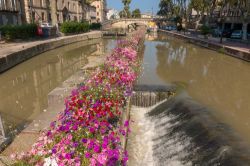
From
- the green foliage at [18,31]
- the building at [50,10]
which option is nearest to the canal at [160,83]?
the green foliage at [18,31]

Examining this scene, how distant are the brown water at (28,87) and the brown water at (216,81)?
677 centimetres

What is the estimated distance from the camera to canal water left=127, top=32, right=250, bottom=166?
7516 mm

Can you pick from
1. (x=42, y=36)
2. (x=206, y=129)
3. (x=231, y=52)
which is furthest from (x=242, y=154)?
(x=42, y=36)

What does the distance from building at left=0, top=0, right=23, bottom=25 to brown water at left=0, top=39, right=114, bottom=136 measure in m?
18.5

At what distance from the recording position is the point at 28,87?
16438 millimetres

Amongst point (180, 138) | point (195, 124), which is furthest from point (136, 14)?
point (180, 138)

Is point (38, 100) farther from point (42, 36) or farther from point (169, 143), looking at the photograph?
point (42, 36)

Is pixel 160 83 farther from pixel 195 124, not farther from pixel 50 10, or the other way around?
pixel 50 10

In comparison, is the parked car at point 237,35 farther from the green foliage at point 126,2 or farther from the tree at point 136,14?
the tree at point 136,14

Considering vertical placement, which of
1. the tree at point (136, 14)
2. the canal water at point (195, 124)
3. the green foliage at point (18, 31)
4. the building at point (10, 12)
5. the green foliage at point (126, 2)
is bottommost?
the canal water at point (195, 124)

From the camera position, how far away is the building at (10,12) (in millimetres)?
40312

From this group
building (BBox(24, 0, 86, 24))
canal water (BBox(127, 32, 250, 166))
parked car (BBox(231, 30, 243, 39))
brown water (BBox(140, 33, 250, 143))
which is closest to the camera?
canal water (BBox(127, 32, 250, 166))

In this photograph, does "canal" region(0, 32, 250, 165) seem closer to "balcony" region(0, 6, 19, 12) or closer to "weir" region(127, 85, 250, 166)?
"weir" region(127, 85, 250, 166)

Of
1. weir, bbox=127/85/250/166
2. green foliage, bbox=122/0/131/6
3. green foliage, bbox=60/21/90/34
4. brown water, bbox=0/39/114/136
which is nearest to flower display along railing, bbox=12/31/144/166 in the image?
weir, bbox=127/85/250/166
